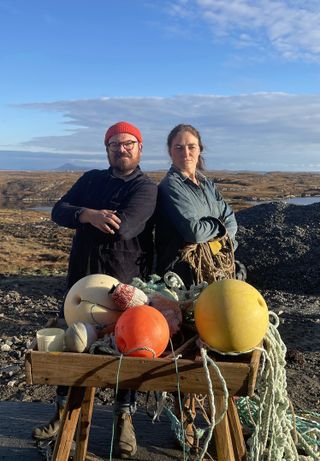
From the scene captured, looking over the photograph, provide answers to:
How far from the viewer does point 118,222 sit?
326 centimetres

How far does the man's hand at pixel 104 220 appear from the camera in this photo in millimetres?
3225

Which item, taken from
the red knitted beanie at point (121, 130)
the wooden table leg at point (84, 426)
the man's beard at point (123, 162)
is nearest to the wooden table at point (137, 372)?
the wooden table leg at point (84, 426)

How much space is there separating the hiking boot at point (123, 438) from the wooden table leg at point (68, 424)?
742 millimetres

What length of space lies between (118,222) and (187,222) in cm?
41

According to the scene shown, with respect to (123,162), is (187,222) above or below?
below

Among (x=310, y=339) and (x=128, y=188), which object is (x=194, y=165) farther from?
(x=310, y=339)

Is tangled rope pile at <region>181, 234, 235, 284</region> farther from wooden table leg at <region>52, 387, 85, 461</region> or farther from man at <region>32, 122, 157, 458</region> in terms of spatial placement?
wooden table leg at <region>52, 387, 85, 461</region>

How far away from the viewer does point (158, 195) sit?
351 cm

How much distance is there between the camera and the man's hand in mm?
3225

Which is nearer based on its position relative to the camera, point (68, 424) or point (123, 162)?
point (68, 424)

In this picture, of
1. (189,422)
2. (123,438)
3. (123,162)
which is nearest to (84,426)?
(123,438)

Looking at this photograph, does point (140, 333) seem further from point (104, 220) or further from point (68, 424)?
point (104, 220)

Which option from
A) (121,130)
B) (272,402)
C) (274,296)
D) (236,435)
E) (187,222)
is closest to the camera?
(272,402)

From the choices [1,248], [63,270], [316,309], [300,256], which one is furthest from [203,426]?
[1,248]
